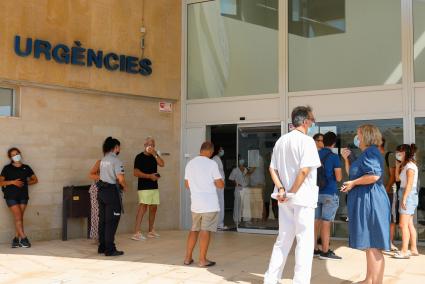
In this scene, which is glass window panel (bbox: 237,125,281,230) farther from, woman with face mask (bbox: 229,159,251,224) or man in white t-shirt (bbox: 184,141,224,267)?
man in white t-shirt (bbox: 184,141,224,267)

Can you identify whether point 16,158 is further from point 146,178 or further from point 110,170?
point 146,178

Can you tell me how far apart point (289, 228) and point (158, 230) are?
5.52 m

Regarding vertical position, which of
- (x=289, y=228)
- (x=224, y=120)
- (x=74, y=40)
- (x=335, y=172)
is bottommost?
(x=289, y=228)

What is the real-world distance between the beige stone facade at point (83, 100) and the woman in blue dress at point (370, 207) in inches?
221

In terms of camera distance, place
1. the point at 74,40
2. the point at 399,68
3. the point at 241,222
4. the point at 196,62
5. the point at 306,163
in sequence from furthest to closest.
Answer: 1. the point at 196,62
2. the point at 241,222
3. the point at 74,40
4. the point at 399,68
5. the point at 306,163

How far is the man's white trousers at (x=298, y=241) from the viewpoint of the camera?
480cm

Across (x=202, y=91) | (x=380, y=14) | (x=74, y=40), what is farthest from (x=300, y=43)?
(x=74, y=40)

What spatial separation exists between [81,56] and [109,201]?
3246 millimetres

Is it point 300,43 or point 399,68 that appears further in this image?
point 300,43

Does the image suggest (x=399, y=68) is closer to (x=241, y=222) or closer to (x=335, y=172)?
(x=335, y=172)

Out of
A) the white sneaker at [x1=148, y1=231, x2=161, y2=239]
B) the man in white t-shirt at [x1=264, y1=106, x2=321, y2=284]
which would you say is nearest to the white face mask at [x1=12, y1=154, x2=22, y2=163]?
the white sneaker at [x1=148, y1=231, x2=161, y2=239]

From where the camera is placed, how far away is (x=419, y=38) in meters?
8.34

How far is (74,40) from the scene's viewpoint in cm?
912

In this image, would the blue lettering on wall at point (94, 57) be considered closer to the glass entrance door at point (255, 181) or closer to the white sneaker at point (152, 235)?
the glass entrance door at point (255, 181)
